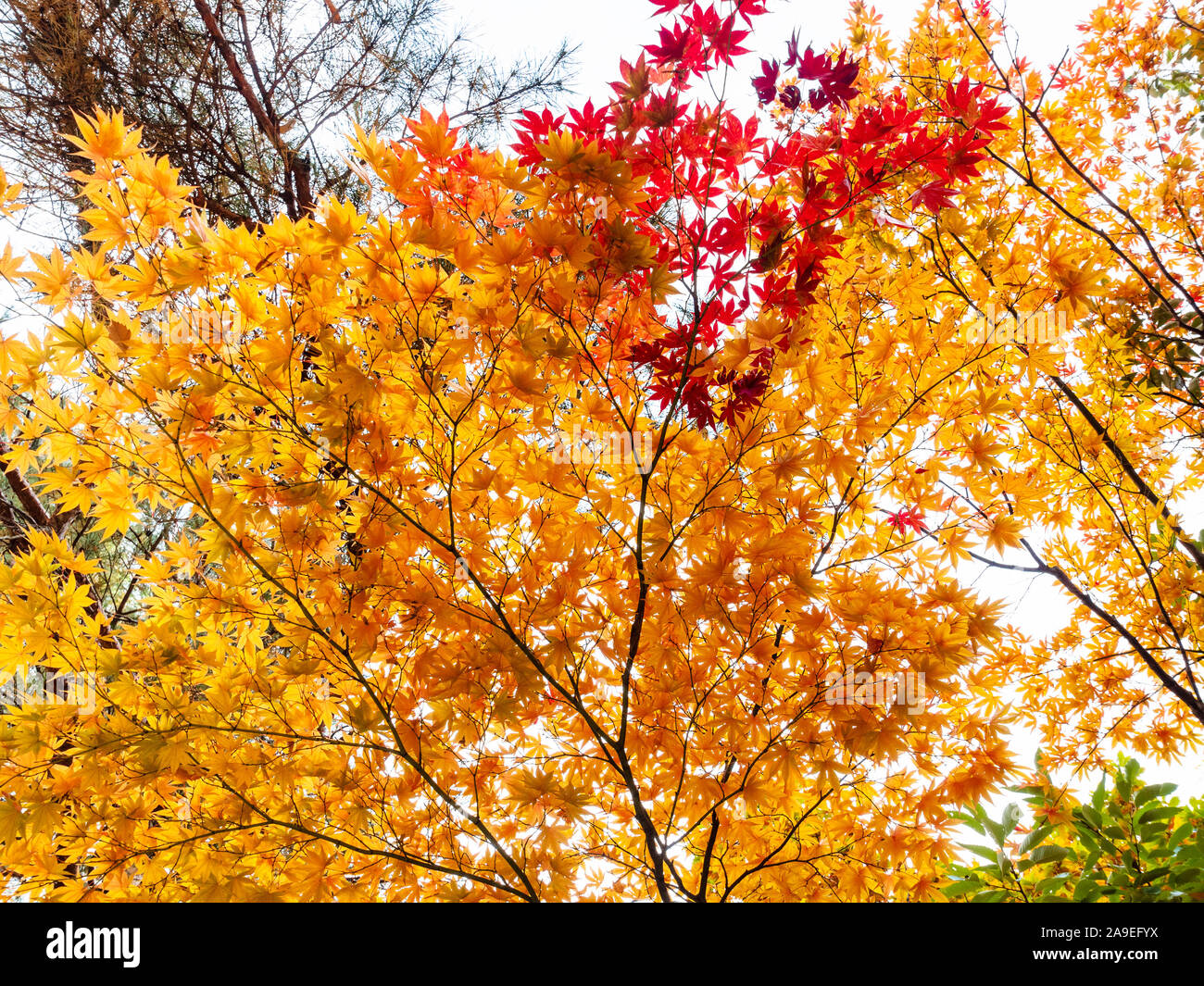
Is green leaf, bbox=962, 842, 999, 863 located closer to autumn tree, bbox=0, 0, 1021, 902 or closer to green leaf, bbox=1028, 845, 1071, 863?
green leaf, bbox=1028, 845, 1071, 863

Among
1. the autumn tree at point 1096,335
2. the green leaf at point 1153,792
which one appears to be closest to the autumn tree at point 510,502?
the autumn tree at point 1096,335

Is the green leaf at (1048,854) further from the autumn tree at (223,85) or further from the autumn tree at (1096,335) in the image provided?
the autumn tree at (223,85)

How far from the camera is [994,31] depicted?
8.28 ft

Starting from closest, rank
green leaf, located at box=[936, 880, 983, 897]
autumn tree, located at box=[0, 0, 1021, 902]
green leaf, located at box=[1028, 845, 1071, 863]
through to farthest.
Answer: autumn tree, located at box=[0, 0, 1021, 902] < green leaf, located at box=[1028, 845, 1071, 863] < green leaf, located at box=[936, 880, 983, 897]

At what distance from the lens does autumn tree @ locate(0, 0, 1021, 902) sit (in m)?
1.10

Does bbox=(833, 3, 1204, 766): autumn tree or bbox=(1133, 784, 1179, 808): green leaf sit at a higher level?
bbox=(833, 3, 1204, 766): autumn tree

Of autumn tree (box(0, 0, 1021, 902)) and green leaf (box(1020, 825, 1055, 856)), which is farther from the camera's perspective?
green leaf (box(1020, 825, 1055, 856))

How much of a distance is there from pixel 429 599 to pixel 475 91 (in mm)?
3040

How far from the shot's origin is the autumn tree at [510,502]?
1.10m

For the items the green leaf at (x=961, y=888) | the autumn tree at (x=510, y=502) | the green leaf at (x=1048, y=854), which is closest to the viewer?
the autumn tree at (x=510, y=502)

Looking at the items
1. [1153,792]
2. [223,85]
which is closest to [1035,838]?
[1153,792]

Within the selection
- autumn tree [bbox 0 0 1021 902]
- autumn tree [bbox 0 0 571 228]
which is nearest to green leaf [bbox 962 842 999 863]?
autumn tree [bbox 0 0 1021 902]

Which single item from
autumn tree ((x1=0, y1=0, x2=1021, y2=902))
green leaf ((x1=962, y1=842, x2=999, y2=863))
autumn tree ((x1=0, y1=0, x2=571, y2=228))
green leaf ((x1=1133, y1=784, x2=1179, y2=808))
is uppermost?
autumn tree ((x1=0, y1=0, x2=571, y2=228))
